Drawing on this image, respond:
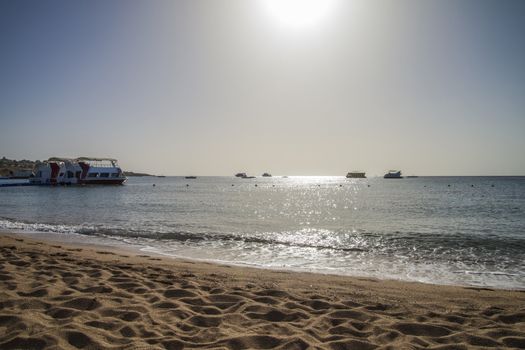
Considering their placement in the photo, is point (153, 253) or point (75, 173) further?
A: point (75, 173)

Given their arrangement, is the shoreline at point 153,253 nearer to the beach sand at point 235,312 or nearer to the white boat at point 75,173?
the beach sand at point 235,312

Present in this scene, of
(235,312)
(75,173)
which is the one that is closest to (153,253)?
(235,312)

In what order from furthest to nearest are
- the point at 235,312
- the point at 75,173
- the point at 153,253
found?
the point at 75,173
the point at 153,253
the point at 235,312

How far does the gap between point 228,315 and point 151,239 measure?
1151 centimetres

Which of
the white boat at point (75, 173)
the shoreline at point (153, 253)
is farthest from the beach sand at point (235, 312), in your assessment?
the white boat at point (75, 173)

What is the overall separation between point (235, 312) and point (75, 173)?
80690mm

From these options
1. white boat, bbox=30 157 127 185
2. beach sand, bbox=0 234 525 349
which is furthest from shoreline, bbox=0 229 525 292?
white boat, bbox=30 157 127 185

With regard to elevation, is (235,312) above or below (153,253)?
above

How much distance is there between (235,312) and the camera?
521 cm

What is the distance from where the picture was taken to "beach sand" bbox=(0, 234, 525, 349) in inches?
163

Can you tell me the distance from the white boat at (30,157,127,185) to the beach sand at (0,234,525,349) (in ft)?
246

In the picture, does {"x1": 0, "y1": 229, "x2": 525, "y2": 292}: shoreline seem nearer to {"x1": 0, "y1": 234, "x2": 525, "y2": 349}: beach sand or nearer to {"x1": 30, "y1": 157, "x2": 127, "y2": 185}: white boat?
{"x1": 0, "y1": 234, "x2": 525, "y2": 349}: beach sand

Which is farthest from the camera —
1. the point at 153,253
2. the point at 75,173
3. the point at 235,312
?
the point at 75,173

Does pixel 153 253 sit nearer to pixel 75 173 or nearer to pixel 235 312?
pixel 235 312
